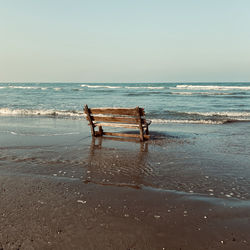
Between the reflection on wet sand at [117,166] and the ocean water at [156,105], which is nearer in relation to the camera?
the reflection on wet sand at [117,166]

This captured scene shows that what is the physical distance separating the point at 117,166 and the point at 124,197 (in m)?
1.66

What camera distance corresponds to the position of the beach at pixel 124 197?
2844 mm

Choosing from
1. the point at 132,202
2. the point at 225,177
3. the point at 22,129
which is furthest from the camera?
the point at 22,129

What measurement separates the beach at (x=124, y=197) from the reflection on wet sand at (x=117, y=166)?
0.02m

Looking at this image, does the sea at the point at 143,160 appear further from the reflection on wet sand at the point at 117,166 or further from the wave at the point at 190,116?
the wave at the point at 190,116

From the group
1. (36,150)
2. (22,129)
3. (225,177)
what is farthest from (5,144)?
(225,177)

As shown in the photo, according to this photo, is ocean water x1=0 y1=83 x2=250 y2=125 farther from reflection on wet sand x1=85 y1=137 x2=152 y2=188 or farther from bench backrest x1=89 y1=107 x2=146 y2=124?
reflection on wet sand x1=85 y1=137 x2=152 y2=188

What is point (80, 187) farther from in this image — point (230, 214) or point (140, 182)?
point (230, 214)

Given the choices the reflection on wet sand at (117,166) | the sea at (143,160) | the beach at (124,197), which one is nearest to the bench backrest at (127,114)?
the sea at (143,160)

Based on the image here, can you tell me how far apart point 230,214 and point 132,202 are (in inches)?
53.5

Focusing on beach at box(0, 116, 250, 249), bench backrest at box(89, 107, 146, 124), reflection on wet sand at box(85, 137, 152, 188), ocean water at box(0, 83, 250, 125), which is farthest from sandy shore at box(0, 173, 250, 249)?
ocean water at box(0, 83, 250, 125)

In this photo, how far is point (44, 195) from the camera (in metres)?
3.90

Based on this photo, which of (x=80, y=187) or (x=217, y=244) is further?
(x=80, y=187)

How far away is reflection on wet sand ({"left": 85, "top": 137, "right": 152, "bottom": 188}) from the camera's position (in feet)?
15.2
